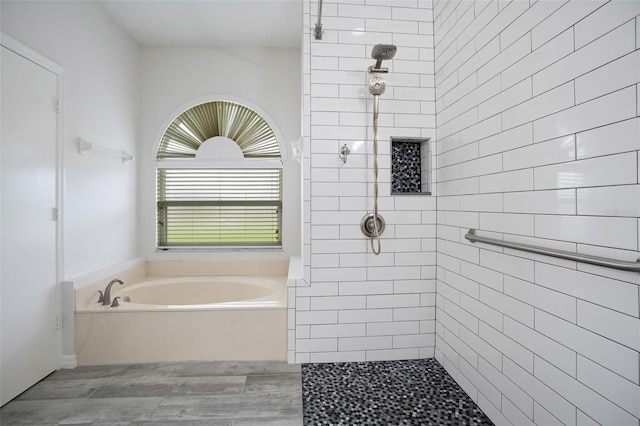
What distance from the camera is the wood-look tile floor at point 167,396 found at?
141 centimetres

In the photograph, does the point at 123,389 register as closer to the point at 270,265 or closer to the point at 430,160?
the point at 270,265

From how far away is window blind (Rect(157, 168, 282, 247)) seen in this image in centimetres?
297

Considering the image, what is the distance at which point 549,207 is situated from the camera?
1082mm

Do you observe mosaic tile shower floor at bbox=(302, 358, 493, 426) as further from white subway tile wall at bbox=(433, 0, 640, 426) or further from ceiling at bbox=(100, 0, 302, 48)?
ceiling at bbox=(100, 0, 302, 48)

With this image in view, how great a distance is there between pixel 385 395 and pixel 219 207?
2249 millimetres

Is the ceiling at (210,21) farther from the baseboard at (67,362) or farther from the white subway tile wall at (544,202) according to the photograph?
the baseboard at (67,362)

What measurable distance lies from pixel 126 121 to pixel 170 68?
27.1 inches

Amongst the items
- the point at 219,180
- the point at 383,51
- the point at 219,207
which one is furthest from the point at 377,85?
the point at 219,207

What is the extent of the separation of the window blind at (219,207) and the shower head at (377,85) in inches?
59.6

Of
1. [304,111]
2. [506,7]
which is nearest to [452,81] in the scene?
[506,7]

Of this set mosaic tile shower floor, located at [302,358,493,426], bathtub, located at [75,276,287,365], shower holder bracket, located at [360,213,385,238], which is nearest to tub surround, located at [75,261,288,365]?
bathtub, located at [75,276,287,365]

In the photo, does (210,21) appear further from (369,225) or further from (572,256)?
(572,256)

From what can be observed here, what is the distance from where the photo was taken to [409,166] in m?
1.98

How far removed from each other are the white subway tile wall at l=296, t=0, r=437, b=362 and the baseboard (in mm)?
1380
